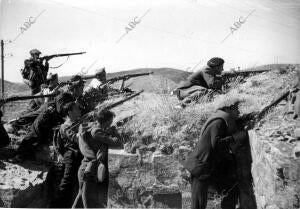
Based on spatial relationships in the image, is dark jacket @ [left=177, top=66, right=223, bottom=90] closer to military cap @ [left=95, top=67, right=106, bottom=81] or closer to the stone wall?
the stone wall

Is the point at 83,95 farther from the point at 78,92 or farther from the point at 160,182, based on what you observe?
the point at 160,182

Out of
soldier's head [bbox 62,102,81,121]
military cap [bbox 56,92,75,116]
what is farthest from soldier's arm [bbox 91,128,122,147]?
military cap [bbox 56,92,75,116]

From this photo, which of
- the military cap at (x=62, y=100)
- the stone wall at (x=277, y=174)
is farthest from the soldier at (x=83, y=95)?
the stone wall at (x=277, y=174)

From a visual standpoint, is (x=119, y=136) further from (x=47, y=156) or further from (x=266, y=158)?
(x=266, y=158)

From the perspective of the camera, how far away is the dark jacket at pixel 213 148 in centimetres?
450

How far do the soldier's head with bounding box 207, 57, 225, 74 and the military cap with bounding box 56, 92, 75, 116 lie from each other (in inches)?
79.5

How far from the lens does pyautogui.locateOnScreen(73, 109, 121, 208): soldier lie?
4.96 m

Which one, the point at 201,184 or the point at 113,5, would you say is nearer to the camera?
the point at 201,184

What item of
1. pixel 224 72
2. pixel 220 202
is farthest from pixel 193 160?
pixel 224 72

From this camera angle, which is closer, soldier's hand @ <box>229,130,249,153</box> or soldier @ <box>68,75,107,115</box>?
soldier's hand @ <box>229,130,249,153</box>

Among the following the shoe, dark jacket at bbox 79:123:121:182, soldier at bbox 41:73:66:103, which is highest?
soldier at bbox 41:73:66:103

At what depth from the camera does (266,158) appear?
13.9 feet

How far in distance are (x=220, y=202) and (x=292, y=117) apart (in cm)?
131

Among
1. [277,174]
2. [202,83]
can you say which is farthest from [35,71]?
[277,174]
